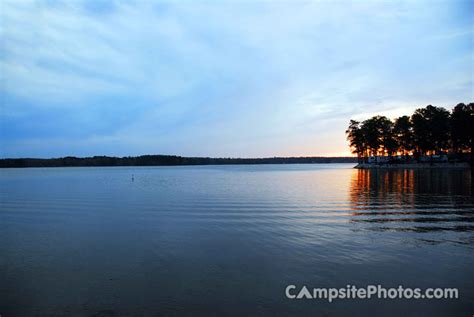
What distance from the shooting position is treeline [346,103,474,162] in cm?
8425

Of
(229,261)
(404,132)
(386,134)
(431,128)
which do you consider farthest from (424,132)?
(229,261)

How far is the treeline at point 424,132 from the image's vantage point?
84250 mm

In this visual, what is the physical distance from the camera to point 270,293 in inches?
317

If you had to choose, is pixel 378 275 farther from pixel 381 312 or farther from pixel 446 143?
pixel 446 143

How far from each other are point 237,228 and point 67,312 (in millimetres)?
9833

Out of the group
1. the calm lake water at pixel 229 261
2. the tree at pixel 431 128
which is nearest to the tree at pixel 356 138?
the tree at pixel 431 128

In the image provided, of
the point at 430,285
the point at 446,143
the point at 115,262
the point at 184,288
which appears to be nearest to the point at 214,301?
the point at 184,288

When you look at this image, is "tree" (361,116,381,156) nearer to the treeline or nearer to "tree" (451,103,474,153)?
the treeline

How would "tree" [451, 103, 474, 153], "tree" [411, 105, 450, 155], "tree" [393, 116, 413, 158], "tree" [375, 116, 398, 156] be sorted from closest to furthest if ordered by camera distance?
1. "tree" [451, 103, 474, 153]
2. "tree" [411, 105, 450, 155]
3. "tree" [393, 116, 413, 158]
4. "tree" [375, 116, 398, 156]

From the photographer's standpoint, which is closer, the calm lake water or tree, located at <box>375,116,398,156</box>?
the calm lake water

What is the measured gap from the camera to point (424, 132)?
94.4 metres

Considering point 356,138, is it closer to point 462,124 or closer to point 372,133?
point 372,133

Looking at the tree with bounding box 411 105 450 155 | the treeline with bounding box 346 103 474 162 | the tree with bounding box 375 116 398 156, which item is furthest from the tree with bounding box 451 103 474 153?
the tree with bounding box 375 116 398 156

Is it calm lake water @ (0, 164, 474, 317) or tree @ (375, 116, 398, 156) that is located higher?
tree @ (375, 116, 398, 156)
